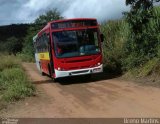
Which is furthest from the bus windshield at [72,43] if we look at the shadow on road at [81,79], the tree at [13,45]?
the tree at [13,45]

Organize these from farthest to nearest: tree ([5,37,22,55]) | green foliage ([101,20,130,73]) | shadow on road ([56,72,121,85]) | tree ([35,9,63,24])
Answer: tree ([5,37,22,55])
tree ([35,9,63,24])
green foliage ([101,20,130,73])
shadow on road ([56,72,121,85])

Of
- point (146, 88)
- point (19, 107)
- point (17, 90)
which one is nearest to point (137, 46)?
point (146, 88)

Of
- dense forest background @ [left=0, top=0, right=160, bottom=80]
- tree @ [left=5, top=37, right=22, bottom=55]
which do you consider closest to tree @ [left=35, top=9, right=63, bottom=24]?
tree @ [left=5, top=37, right=22, bottom=55]

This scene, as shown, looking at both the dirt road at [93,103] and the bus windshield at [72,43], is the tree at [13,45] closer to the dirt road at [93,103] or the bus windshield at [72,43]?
the bus windshield at [72,43]

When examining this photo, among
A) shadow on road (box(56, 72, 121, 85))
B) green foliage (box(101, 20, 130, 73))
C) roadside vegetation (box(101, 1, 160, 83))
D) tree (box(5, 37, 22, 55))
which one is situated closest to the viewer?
roadside vegetation (box(101, 1, 160, 83))

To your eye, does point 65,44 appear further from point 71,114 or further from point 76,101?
point 71,114

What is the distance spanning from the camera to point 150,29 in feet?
68.3

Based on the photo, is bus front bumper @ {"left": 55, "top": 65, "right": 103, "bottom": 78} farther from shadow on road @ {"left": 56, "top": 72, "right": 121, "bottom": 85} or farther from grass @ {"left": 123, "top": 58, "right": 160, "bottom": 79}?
grass @ {"left": 123, "top": 58, "right": 160, "bottom": 79}

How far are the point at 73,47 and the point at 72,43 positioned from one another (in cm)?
22

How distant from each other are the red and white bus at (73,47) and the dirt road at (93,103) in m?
3.13

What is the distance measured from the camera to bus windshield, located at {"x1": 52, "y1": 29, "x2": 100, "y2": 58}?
20500 mm

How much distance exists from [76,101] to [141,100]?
7.30ft

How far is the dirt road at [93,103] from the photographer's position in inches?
460

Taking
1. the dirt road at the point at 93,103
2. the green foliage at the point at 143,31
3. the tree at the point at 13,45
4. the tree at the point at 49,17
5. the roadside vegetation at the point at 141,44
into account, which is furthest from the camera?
the tree at the point at 13,45
